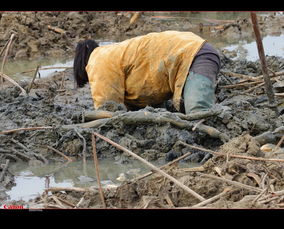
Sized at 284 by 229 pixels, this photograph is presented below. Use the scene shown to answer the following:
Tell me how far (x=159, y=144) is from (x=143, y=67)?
111cm

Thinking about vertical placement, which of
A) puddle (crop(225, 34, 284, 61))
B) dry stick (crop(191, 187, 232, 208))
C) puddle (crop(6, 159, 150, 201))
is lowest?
puddle (crop(225, 34, 284, 61))

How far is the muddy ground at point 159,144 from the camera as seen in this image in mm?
3887

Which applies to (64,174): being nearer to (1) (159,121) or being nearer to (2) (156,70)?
(1) (159,121)

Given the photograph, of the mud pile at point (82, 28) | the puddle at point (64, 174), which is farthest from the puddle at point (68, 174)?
the mud pile at point (82, 28)

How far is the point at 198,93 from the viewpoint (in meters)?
6.35

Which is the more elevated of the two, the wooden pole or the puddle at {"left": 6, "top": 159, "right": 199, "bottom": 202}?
the wooden pole

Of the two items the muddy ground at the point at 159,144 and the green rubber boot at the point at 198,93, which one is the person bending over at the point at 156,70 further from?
the muddy ground at the point at 159,144

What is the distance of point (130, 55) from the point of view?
6723 millimetres

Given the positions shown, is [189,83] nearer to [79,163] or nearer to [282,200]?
[79,163]

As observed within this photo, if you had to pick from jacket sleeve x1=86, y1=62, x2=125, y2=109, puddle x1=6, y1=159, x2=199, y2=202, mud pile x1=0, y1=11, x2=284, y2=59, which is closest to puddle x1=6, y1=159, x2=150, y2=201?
puddle x1=6, y1=159, x2=199, y2=202

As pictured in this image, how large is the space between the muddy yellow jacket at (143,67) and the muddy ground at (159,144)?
267 millimetres

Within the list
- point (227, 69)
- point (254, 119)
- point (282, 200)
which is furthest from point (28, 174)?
point (227, 69)

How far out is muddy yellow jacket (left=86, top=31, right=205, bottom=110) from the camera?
659cm

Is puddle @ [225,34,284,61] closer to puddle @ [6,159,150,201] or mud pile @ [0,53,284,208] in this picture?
mud pile @ [0,53,284,208]
